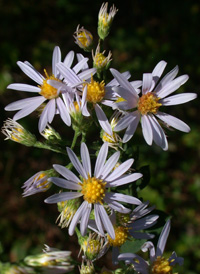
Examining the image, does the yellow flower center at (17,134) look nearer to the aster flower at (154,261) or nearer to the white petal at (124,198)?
the white petal at (124,198)

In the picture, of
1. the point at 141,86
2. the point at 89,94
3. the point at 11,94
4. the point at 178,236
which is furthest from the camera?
the point at 11,94

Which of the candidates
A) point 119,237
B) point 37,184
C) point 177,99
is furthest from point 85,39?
point 119,237

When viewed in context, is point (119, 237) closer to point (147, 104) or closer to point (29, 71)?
point (147, 104)

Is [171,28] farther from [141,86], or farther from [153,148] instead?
[141,86]

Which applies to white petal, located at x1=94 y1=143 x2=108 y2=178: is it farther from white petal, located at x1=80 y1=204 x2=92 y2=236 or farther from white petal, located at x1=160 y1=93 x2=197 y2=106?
white petal, located at x1=160 y1=93 x2=197 y2=106

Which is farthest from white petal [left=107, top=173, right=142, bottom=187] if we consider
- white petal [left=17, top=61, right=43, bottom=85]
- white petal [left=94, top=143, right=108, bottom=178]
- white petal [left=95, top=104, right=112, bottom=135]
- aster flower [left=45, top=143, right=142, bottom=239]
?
white petal [left=17, top=61, right=43, bottom=85]

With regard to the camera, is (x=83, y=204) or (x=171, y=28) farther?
(x=171, y=28)

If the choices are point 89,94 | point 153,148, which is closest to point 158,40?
point 153,148
